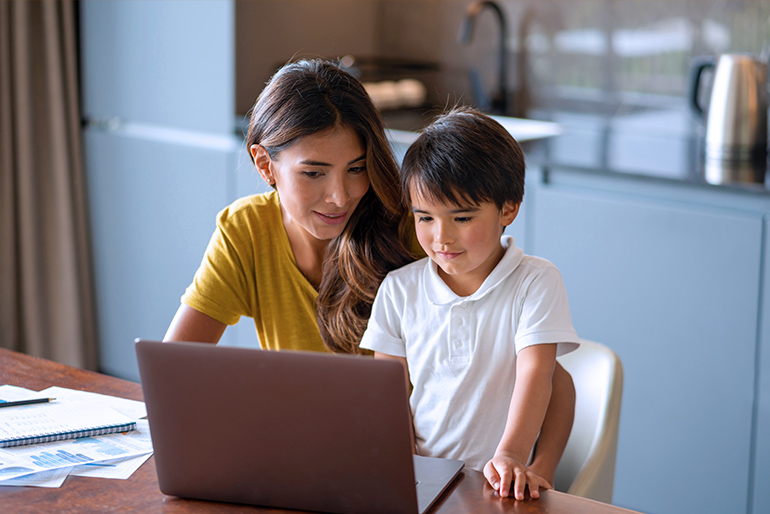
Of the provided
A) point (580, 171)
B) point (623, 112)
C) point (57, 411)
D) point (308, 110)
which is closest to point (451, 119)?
point (308, 110)

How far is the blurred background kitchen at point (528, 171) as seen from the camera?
6.26 feet

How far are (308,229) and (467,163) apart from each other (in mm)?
300

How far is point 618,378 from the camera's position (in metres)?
1.25

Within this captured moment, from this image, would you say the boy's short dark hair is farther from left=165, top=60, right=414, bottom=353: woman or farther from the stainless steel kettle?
the stainless steel kettle

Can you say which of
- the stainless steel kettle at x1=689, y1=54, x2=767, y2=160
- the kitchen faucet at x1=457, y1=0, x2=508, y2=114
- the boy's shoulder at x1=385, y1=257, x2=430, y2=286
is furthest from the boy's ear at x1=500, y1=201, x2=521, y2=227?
the kitchen faucet at x1=457, y1=0, x2=508, y2=114

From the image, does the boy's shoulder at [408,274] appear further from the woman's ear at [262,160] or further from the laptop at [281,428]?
the laptop at [281,428]

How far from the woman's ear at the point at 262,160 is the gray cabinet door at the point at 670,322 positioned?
0.96 m

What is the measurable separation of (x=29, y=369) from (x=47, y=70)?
176 cm

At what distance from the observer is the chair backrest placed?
1182 millimetres

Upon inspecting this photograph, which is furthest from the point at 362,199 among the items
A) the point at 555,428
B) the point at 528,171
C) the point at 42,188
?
the point at 42,188

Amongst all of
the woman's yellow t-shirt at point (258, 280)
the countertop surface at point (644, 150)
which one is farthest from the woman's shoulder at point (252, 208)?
the countertop surface at point (644, 150)

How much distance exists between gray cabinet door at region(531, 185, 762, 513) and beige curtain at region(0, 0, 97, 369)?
5.48ft

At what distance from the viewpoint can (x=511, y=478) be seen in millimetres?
926

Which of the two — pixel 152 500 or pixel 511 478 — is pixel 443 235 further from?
pixel 152 500
